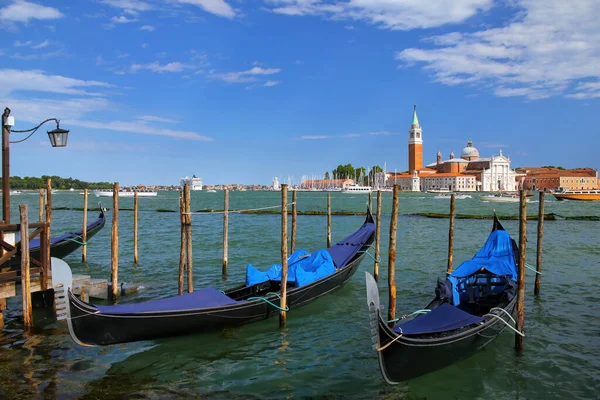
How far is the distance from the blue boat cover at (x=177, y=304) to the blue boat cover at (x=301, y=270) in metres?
0.90

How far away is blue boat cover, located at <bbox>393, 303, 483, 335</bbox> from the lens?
381 centimetres

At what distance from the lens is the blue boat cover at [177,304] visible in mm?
4111

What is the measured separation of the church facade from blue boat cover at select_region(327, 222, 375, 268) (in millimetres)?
71629

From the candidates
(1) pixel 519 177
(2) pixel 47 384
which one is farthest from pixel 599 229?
(1) pixel 519 177

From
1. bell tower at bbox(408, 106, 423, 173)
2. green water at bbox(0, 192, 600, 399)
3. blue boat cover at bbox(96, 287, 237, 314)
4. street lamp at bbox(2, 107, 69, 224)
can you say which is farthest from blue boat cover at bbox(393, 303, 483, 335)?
bell tower at bbox(408, 106, 423, 173)

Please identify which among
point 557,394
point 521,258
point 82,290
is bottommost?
point 557,394

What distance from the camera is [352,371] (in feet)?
13.9

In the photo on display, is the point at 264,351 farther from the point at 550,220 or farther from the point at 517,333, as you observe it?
the point at 550,220

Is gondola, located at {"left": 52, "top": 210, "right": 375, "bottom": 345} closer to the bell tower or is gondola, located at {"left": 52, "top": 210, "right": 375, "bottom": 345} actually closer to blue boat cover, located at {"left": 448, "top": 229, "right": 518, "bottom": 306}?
blue boat cover, located at {"left": 448, "top": 229, "right": 518, "bottom": 306}

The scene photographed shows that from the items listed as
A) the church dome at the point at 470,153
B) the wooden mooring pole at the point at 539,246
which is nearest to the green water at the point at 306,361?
the wooden mooring pole at the point at 539,246

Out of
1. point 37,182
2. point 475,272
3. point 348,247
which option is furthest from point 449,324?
point 37,182

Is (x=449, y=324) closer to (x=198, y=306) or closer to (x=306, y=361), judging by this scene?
(x=306, y=361)

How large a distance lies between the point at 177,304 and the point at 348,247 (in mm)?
3892

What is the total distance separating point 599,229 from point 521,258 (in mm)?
15130
